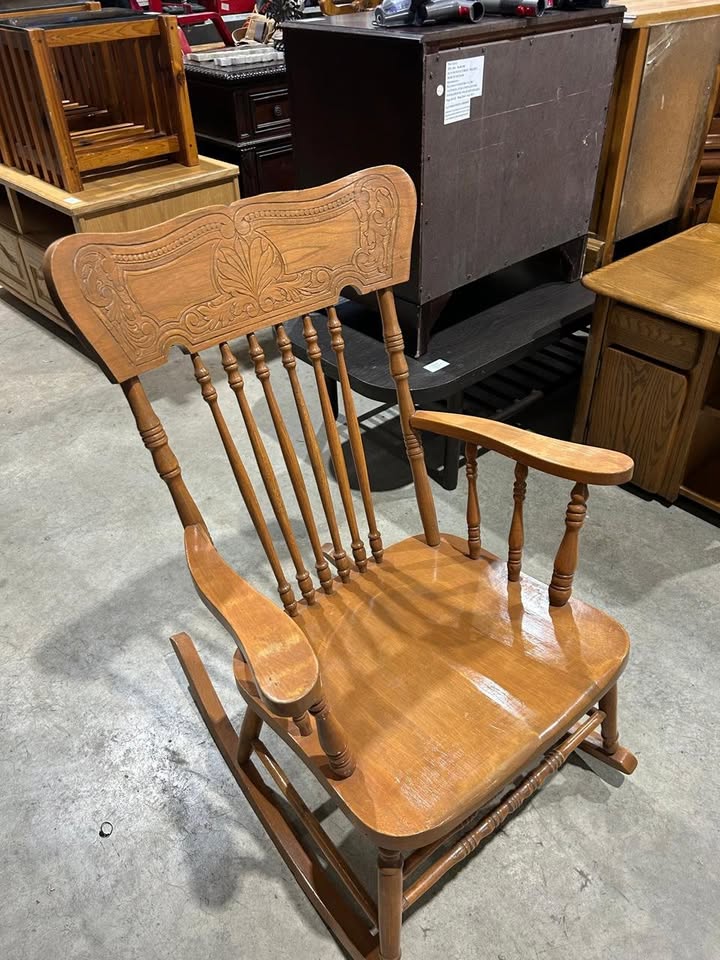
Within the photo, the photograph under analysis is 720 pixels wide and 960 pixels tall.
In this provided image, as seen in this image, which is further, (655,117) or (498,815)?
(655,117)

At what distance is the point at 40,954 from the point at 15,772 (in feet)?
1.22

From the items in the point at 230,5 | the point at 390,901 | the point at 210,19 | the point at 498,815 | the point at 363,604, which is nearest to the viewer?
the point at 390,901

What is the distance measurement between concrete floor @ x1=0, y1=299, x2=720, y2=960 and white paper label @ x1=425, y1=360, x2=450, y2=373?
1.33ft

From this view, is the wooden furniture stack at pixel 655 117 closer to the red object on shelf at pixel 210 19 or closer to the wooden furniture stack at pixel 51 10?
the red object on shelf at pixel 210 19

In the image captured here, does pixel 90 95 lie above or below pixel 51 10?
below

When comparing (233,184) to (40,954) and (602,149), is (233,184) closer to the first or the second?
(602,149)

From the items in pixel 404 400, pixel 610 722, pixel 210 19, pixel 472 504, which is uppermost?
pixel 210 19

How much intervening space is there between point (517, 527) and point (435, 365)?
823 millimetres

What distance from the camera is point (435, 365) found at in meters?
1.92

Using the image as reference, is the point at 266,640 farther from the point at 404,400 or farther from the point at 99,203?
the point at 99,203

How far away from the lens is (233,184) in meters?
2.70

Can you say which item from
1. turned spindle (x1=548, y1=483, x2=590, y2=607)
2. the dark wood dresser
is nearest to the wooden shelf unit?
the dark wood dresser

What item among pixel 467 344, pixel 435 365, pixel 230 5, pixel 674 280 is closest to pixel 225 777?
pixel 435 365

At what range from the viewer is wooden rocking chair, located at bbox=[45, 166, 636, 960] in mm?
909
